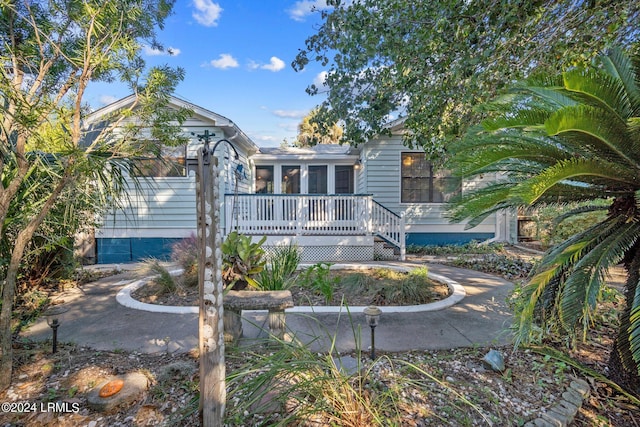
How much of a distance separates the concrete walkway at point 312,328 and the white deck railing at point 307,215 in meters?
4.13

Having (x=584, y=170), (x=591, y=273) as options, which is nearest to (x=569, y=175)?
(x=584, y=170)

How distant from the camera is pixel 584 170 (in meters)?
1.94

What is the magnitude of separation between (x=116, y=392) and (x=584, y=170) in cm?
353

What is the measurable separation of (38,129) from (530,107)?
151 inches

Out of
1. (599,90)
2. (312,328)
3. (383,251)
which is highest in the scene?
(599,90)

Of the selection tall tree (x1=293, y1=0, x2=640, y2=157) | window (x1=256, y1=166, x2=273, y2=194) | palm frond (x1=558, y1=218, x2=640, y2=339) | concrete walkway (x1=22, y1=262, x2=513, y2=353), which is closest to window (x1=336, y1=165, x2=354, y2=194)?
window (x1=256, y1=166, x2=273, y2=194)

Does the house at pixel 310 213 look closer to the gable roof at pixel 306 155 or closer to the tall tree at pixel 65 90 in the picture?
the gable roof at pixel 306 155

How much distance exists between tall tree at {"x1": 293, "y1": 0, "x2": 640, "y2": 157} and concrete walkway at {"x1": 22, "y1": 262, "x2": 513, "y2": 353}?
263cm

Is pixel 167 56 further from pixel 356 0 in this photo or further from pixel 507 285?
pixel 507 285

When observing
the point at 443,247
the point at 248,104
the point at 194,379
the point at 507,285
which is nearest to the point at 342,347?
the point at 194,379

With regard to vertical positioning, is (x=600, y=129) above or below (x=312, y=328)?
above

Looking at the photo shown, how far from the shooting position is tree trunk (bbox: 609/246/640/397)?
2.18 meters

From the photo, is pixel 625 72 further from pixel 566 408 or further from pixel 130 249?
pixel 130 249

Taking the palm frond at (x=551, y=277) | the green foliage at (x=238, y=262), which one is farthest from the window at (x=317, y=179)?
the palm frond at (x=551, y=277)
